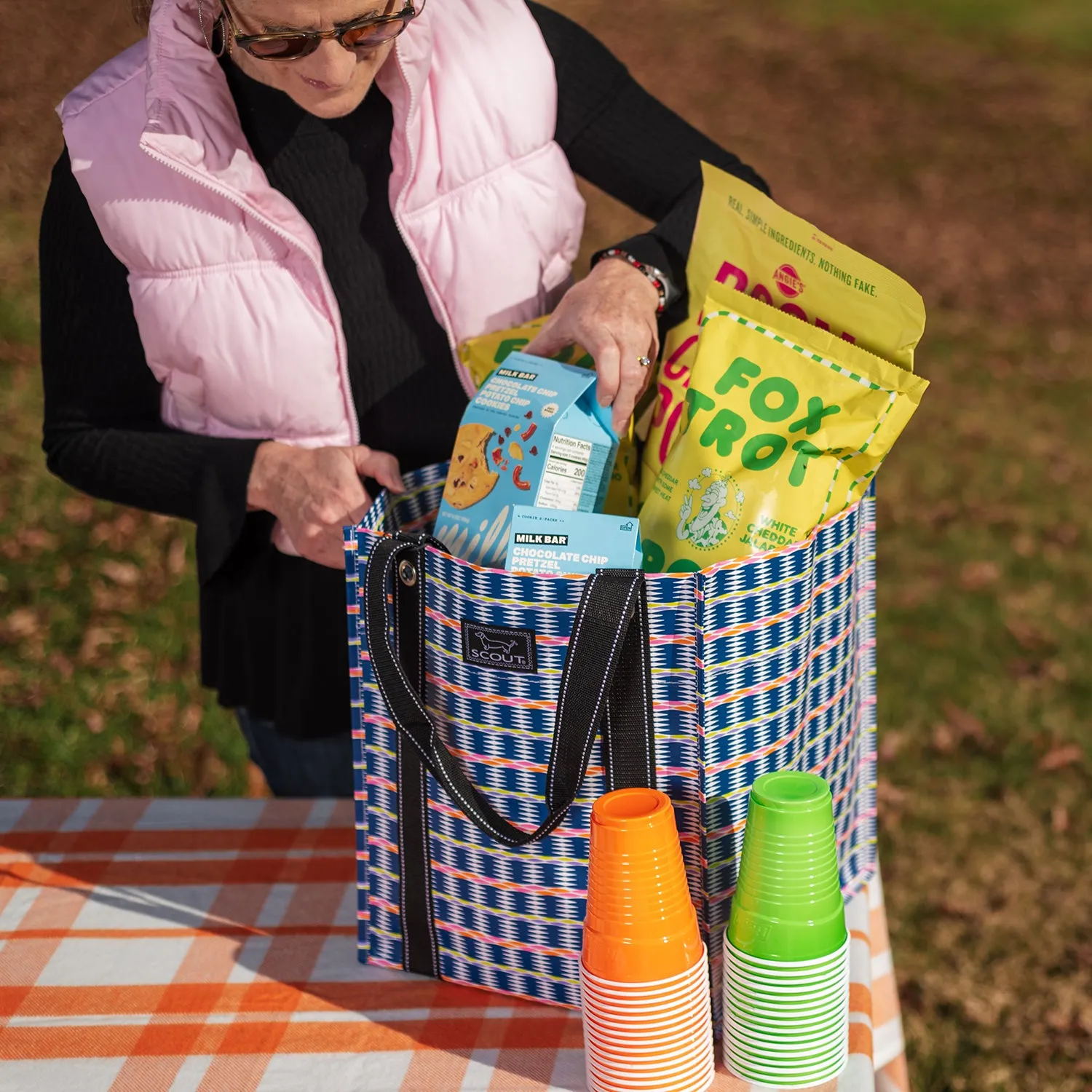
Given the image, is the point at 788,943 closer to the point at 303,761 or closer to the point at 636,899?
the point at 636,899

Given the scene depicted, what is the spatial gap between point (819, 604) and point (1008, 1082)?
142cm

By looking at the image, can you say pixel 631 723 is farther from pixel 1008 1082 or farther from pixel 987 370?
pixel 987 370

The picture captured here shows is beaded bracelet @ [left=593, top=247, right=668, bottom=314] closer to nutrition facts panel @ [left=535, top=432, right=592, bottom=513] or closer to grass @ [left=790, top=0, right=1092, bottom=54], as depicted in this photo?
nutrition facts panel @ [left=535, top=432, right=592, bottom=513]

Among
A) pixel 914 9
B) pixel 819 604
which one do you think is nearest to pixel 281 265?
pixel 819 604

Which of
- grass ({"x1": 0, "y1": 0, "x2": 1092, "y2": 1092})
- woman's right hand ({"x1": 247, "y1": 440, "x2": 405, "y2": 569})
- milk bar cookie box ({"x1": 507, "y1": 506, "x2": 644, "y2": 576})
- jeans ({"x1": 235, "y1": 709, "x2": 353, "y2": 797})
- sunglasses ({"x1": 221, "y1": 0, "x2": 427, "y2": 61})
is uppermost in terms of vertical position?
sunglasses ({"x1": 221, "y1": 0, "x2": 427, "y2": 61})

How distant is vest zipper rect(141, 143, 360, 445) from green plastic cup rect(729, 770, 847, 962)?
65 centimetres

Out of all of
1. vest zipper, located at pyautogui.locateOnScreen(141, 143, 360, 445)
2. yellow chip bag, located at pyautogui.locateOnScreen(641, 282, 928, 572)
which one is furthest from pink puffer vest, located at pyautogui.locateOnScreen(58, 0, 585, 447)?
yellow chip bag, located at pyautogui.locateOnScreen(641, 282, 928, 572)

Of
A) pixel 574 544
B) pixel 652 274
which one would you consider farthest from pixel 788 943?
pixel 652 274

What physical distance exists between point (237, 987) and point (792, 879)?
1.72 feet

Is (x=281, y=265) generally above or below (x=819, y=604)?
above

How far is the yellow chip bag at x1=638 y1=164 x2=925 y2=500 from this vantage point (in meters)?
1.08

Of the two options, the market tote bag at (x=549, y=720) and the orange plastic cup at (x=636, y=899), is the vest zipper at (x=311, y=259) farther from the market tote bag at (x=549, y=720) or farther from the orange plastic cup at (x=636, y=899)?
the orange plastic cup at (x=636, y=899)

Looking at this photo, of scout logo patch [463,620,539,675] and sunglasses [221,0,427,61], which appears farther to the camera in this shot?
sunglasses [221,0,427,61]

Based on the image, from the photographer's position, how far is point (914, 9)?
32.9ft
